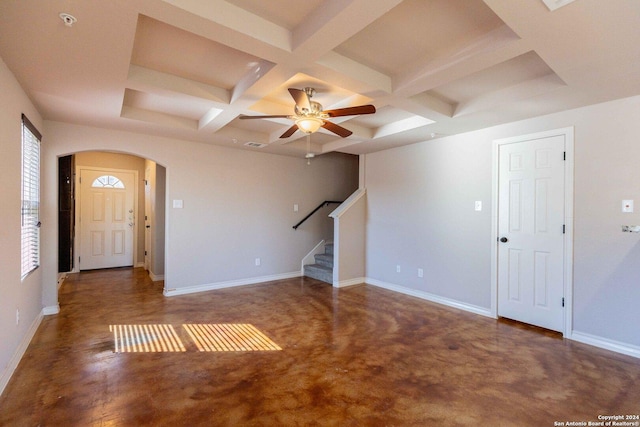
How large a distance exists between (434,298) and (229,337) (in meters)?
2.84

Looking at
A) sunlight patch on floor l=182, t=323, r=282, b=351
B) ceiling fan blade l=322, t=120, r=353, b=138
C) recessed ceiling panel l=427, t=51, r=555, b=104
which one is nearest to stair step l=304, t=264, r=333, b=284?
sunlight patch on floor l=182, t=323, r=282, b=351

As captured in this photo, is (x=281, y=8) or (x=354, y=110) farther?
(x=354, y=110)

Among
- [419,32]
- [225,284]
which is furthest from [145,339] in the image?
[419,32]

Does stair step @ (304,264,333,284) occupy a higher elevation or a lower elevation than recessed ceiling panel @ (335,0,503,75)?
lower

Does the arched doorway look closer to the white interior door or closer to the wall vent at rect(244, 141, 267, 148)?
the white interior door

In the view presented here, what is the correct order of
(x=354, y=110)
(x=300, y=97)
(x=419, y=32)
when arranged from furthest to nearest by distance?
(x=354, y=110) → (x=300, y=97) → (x=419, y=32)

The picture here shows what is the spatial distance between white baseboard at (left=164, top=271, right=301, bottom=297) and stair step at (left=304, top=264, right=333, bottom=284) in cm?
20

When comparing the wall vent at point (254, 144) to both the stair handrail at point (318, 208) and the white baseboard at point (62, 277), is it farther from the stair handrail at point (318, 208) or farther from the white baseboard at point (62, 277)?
the white baseboard at point (62, 277)

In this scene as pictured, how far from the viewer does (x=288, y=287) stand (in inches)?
201

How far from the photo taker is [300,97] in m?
2.53

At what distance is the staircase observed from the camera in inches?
215

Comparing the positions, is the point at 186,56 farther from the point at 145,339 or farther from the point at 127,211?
the point at 127,211

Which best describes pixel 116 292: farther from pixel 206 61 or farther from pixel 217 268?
pixel 206 61

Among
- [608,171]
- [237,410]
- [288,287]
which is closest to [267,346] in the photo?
[237,410]
